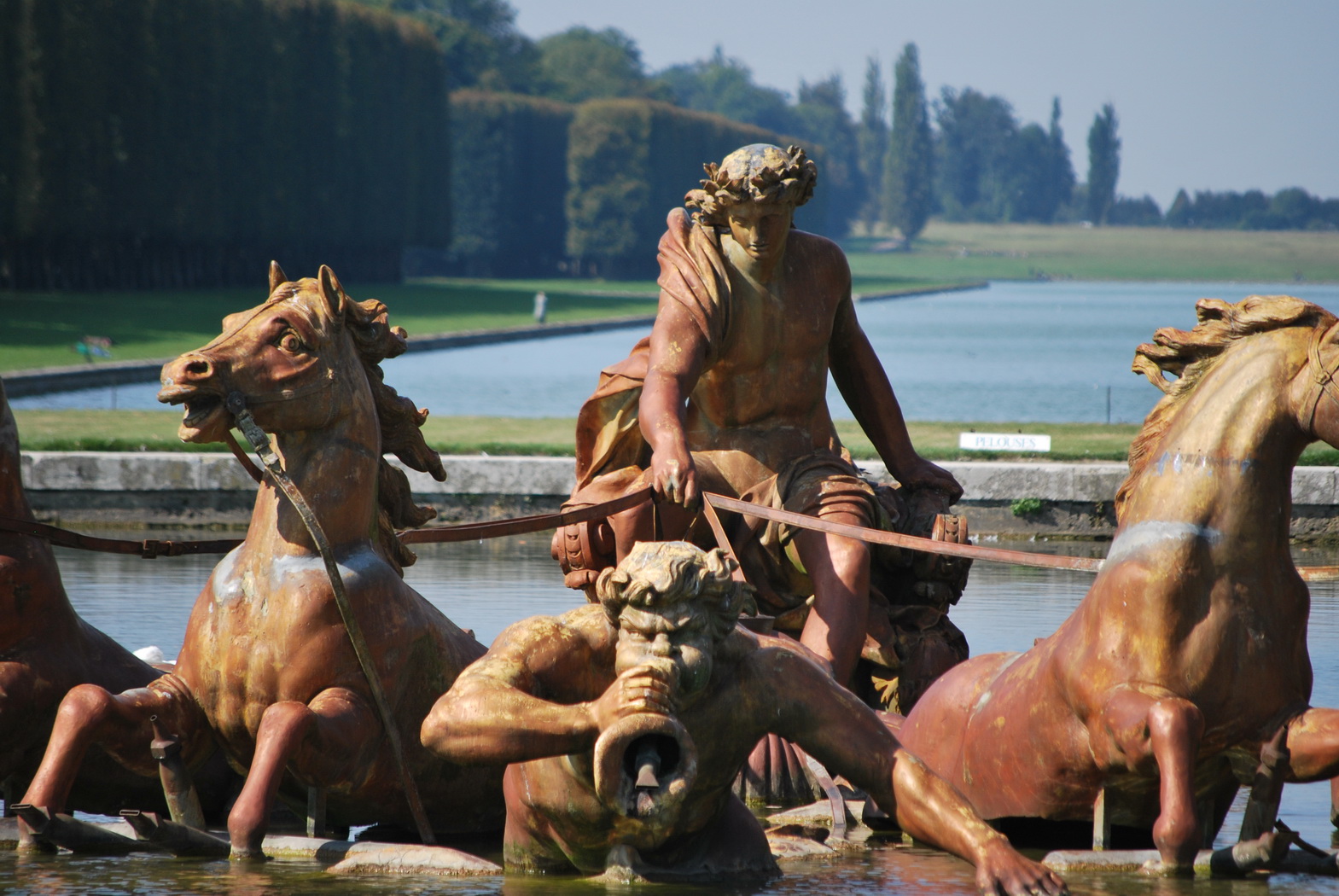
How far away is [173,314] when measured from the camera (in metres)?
33.6

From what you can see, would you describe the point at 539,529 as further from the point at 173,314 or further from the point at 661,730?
the point at 173,314

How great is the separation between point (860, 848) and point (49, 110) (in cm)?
3102

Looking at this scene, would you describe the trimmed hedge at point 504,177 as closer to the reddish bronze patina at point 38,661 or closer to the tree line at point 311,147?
the tree line at point 311,147

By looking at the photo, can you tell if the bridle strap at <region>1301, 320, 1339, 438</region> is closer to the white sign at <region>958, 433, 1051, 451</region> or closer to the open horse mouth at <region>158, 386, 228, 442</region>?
the open horse mouth at <region>158, 386, 228, 442</region>

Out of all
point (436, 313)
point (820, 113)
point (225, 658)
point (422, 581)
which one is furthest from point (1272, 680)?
point (820, 113)

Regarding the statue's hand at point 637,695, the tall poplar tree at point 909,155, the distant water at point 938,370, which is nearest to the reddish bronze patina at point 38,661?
the statue's hand at point 637,695

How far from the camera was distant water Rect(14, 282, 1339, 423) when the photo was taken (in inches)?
831

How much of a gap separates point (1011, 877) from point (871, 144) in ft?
525

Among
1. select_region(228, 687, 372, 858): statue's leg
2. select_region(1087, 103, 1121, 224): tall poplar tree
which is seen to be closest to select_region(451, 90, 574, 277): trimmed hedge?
select_region(228, 687, 372, 858): statue's leg

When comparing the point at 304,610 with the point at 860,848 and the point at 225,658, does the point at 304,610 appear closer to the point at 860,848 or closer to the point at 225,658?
the point at 225,658

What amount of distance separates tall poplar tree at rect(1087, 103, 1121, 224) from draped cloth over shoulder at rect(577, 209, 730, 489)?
155 meters

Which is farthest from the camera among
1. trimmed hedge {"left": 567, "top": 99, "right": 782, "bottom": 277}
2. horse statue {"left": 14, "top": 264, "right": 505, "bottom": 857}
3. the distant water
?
trimmed hedge {"left": 567, "top": 99, "right": 782, "bottom": 277}

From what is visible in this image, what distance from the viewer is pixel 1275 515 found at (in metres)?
4.07

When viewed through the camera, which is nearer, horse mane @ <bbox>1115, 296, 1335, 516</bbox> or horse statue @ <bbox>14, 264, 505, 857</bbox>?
horse mane @ <bbox>1115, 296, 1335, 516</bbox>
